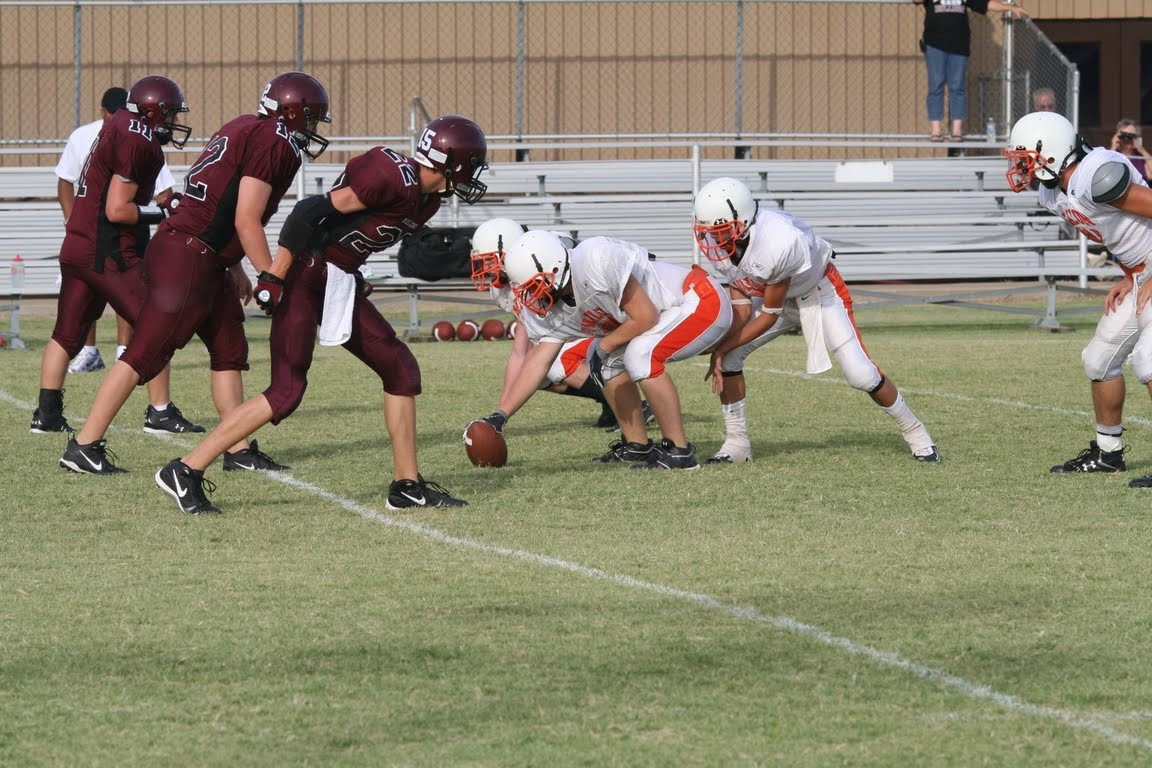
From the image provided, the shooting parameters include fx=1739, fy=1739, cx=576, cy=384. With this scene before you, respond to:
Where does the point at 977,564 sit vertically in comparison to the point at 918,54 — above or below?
below

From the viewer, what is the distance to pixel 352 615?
515cm

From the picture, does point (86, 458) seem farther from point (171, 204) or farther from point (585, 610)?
point (585, 610)

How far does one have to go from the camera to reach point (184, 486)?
682 cm

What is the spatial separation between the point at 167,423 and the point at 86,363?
325cm

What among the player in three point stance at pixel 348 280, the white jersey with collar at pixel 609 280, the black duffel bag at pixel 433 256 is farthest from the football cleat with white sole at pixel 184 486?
the black duffel bag at pixel 433 256

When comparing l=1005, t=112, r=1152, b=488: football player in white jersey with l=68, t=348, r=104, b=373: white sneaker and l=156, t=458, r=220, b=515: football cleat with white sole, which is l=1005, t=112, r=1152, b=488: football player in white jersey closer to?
l=156, t=458, r=220, b=515: football cleat with white sole

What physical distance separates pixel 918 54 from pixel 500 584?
669 inches

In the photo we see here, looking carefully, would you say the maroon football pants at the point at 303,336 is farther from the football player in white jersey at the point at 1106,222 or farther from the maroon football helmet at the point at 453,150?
the football player in white jersey at the point at 1106,222

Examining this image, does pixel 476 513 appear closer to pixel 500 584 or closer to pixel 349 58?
pixel 500 584

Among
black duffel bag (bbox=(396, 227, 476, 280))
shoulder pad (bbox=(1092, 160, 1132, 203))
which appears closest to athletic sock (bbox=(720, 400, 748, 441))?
shoulder pad (bbox=(1092, 160, 1132, 203))

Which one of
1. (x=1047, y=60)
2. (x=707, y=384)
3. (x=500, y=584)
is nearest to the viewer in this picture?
(x=500, y=584)

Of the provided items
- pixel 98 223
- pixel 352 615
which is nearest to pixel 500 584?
pixel 352 615

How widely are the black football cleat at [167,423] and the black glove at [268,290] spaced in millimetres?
2850

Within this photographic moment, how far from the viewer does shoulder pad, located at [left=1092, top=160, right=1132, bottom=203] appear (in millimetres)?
7273
